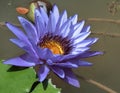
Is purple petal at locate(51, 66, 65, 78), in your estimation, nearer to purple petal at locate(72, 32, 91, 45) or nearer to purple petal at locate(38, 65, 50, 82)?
purple petal at locate(38, 65, 50, 82)

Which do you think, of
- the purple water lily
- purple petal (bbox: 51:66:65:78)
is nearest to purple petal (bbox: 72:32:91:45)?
the purple water lily

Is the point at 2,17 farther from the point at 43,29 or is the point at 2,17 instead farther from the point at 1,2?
the point at 43,29

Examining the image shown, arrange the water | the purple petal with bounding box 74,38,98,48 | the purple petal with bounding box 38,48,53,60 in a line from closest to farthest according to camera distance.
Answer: the purple petal with bounding box 38,48,53,60 → the purple petal with bounding box 74,38,98,48 → the water

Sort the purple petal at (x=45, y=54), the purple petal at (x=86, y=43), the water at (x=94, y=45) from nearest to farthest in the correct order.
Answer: the purple petal at (x=45, y=54) → the purple petal at (x=86, y=43) → the water at (x=94, y=45)

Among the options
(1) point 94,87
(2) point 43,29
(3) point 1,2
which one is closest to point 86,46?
(2) point 43,29

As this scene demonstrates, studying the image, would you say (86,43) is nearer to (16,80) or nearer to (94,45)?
(16,80)

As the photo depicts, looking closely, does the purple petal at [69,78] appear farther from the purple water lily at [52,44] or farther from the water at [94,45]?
the water at [94,45]

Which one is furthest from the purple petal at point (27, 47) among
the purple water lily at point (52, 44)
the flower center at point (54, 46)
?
the flower center at point (54, 46)

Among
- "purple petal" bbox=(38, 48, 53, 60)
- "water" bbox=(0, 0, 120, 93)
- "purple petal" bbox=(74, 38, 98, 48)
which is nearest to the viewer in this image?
"purple petal" bbox=(38, 48, 53, 60)
